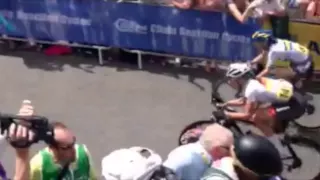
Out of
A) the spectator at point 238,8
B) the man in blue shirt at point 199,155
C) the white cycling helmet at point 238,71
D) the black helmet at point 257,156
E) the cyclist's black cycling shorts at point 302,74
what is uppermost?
the black helmet at point 257,156

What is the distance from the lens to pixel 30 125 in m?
5.90

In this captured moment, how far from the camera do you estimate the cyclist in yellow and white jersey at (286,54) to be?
10375mm

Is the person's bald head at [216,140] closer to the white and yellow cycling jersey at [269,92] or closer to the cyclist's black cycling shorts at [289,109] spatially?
the white and yellow cycling jersey at [269,92]

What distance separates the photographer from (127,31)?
12.7 m

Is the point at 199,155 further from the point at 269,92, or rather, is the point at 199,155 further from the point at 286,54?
the point at 286,54

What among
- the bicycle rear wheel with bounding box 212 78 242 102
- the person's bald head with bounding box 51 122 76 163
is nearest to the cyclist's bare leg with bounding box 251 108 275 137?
the bicycle rear wheel with bounding box 212 78 242 102

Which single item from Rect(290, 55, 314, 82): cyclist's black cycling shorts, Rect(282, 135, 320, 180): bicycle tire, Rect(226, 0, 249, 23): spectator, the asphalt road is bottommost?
the asphalt road

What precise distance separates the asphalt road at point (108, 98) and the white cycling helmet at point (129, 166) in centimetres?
369

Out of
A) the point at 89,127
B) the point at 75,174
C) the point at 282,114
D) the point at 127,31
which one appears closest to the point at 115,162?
the point at 75,174

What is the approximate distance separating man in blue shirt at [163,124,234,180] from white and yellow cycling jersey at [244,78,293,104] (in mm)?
1830

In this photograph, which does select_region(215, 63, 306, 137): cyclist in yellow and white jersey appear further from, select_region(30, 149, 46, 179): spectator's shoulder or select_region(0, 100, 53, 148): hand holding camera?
select_region(0, 100, 53, 148): hand holding camera

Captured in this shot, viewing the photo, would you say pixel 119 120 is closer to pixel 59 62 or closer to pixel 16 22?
pixel 59 62

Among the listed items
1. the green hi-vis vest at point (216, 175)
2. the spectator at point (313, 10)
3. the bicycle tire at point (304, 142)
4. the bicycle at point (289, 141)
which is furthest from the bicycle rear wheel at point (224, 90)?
the green hi-vis vest at point (216, 175)

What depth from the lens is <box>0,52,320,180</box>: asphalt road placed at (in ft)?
35.1
